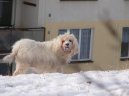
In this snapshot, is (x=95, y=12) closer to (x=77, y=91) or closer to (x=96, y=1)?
(x=96, y=1)

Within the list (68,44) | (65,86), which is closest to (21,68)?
(68,44)

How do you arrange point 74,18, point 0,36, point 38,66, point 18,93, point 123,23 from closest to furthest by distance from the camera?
1. point 18,93
2. point 38,66
3. point 0,36
4. point 74,18
5. point 123,23

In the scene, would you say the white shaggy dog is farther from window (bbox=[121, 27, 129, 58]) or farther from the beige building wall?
window (bbox=[121, 27, 129, 58])

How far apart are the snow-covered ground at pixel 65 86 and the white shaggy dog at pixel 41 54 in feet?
14.0

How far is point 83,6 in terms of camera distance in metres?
23.2

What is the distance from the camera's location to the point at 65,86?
842 cm

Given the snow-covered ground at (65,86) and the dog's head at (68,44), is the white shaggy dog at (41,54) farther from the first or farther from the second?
the snow-covered ground at (65,86)

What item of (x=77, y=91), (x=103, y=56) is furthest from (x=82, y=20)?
(x=77, y=91)

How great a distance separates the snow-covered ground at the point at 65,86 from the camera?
25.7 ft

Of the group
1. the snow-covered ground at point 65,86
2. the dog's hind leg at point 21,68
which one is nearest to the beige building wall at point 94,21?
the dog's hind leg at point 21,68

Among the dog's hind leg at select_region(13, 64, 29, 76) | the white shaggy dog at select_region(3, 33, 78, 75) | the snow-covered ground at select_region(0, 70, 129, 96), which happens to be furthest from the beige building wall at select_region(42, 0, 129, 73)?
the snow-covered ground at select_region(0, 70, 129, 96)

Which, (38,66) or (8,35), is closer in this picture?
(38,66)

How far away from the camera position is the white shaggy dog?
1384 centimetres

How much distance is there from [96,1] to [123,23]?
1.96 meters
